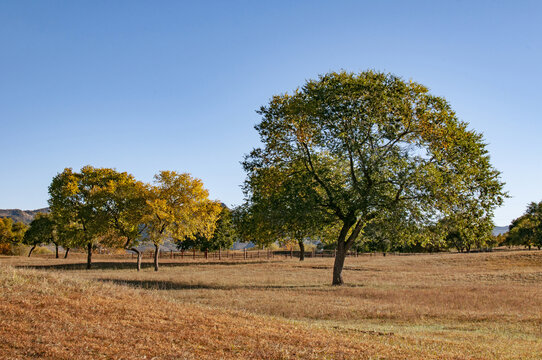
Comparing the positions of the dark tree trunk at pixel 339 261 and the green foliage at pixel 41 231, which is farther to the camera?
the green foliage at pixel 41 231

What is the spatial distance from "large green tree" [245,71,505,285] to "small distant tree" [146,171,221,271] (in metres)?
20.8

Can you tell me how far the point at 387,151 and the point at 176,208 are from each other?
2710 centimetres

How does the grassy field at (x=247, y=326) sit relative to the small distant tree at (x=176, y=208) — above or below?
→ below

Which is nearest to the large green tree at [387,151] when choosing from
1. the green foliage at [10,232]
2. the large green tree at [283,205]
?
the large green tree at [283,205]

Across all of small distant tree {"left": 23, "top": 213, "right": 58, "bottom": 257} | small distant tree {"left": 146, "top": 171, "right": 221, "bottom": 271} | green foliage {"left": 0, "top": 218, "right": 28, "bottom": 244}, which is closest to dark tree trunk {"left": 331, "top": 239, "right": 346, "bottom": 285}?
small distant tree {"left": 146, "top": 171, "right": 221, "bottom": 271}

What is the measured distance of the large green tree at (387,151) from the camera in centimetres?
2736

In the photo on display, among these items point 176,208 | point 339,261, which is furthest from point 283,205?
point 176,208

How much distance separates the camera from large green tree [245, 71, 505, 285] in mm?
27359

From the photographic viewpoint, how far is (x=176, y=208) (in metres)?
46.9

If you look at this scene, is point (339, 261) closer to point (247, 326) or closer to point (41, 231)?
point (247, 326)

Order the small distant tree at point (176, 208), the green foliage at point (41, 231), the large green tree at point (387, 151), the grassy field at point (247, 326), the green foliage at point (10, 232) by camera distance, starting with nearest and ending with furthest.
A: the grassy field at point (247, 326) < the large green tree at point (387, 151) < the small distant tree at point (176, 208) < the green foliage at point (41, 231) < the green foliage at point (10, 232)

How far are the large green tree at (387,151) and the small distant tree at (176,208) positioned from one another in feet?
68.3

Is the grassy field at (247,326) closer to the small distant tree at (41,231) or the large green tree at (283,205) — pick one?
the large green tree at (283,205)

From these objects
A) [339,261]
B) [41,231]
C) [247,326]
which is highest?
[41,231]
